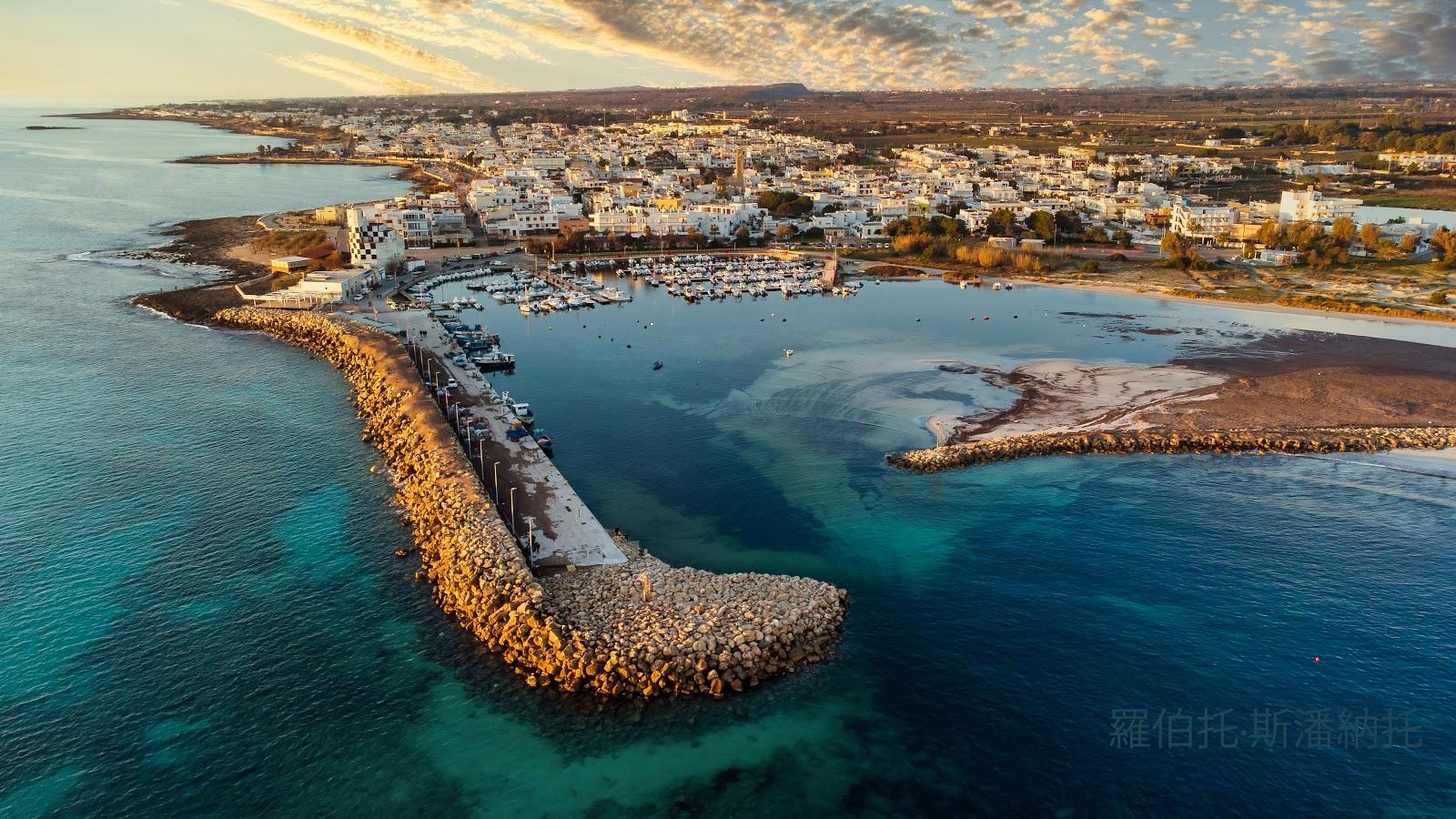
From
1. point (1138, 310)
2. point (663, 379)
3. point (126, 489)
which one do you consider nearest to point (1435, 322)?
point (1138, 310)

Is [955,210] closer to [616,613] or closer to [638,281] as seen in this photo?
Result: [638,281]

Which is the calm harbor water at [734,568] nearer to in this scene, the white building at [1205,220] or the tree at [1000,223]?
the tree at [1000,223]

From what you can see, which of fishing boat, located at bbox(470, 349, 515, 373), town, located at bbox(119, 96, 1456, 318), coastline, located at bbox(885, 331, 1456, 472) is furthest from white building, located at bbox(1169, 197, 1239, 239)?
fishing boat, located at bbox(470, 349, 515, 373)

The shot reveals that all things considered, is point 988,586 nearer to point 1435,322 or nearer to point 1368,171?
point 1435,322

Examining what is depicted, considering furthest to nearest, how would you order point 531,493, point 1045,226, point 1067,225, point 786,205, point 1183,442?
point 786,205
point 1067,225
point 1045,226
point 1183,442
point 531,493

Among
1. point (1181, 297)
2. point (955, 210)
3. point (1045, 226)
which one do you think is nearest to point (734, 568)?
point (1181, 297)
